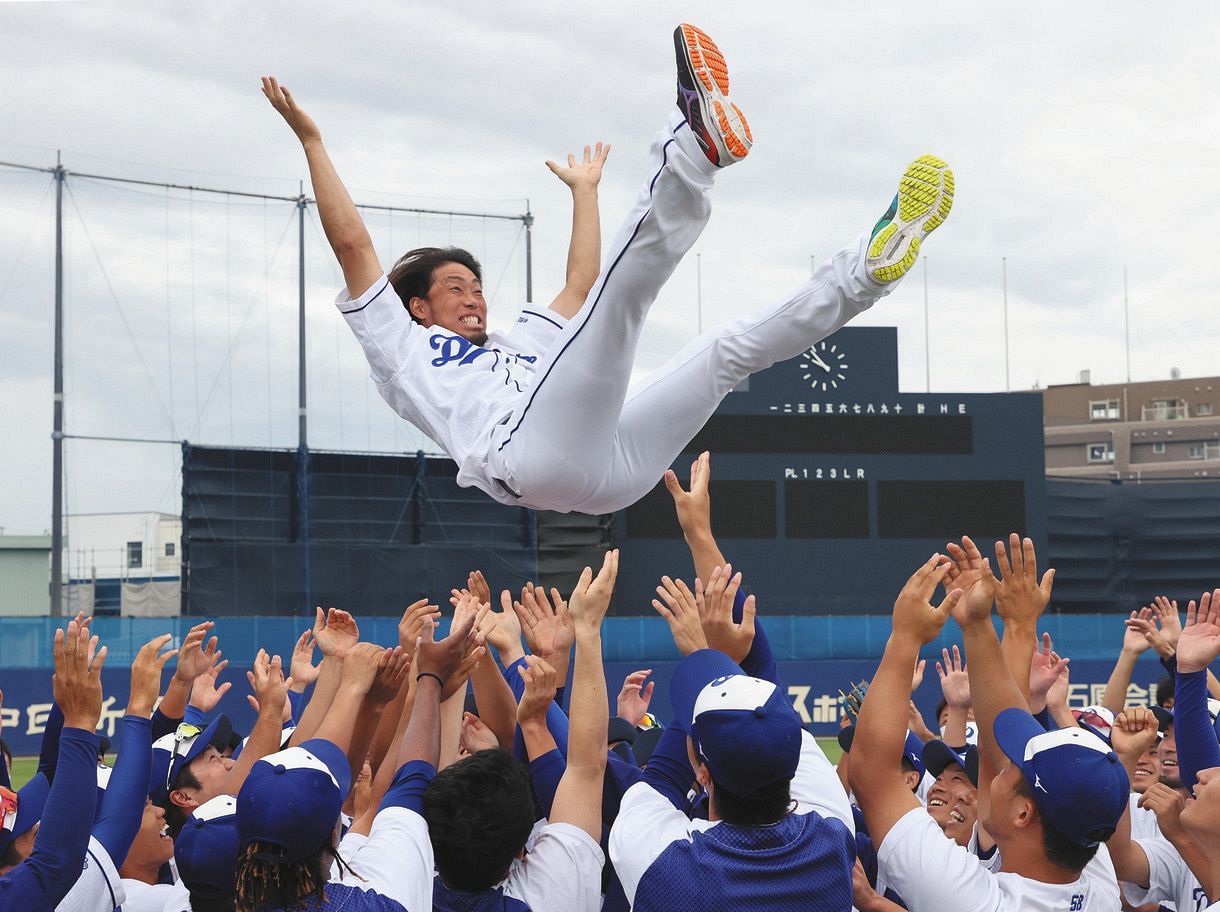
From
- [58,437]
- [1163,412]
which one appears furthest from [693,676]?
[1163,412]

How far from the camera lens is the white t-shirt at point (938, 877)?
9.63 feet

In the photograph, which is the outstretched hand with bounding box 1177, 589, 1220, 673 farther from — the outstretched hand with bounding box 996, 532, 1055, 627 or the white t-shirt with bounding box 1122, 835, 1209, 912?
the outstretched hand with bounding box 996, 532, 1055, 627

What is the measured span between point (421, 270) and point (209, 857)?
2.90 metres

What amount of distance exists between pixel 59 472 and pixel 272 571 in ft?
12.1

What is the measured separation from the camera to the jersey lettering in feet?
16.5

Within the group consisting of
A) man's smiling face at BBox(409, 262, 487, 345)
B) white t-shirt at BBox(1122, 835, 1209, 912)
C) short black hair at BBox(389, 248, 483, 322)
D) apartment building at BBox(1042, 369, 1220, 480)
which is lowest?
white t-shirt at BBox(1122, 835, 1209, 912)

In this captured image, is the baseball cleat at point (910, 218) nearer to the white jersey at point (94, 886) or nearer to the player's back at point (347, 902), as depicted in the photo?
the player's back at point (347, 902)

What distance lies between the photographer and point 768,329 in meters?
4.51

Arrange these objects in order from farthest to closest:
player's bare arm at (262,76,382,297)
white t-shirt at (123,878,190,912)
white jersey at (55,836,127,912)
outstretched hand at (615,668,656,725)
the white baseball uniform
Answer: outstretched hand at (615,668,656,725), player's bare arm at (262,76,382,297), the white baseball uniform, white t-shirt at (123,878,190,912), white jersey at (55,836,127,912)

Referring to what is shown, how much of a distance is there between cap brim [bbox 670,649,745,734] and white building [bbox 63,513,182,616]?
1920cm

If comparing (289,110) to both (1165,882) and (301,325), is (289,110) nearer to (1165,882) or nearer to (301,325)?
(1165,882)

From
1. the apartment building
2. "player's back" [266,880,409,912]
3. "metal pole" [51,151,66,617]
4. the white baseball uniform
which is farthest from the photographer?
the apartment building

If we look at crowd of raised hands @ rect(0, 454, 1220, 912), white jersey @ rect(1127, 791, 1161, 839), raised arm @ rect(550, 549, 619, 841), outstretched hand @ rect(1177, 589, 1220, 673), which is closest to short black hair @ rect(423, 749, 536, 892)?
crowd of raised hands @ rect(0, 454, 1220, 912)

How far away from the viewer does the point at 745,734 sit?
2754 mm
